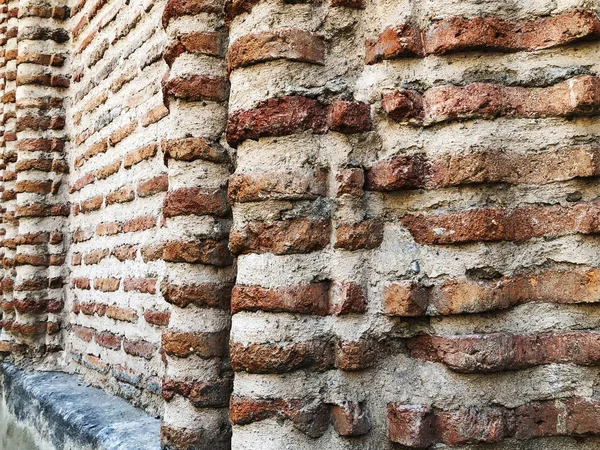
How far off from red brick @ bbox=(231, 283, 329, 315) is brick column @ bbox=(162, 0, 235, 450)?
0.31 metres

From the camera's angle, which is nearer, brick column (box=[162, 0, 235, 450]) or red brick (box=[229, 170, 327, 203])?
red brick (box=[229, 170, 327, 203])

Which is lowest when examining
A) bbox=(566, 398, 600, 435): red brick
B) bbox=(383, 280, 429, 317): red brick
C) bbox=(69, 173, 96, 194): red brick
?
bbox=(566, 398, 600, 435): red brick

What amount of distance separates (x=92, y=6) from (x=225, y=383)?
2664mm

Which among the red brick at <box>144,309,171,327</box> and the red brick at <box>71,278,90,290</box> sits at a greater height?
the red brick at <box>71,278,90,290</box>

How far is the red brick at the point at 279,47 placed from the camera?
1.64 meters

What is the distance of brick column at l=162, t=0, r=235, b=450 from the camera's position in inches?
74.5

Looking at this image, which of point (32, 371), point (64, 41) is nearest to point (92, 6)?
point (64, 41)

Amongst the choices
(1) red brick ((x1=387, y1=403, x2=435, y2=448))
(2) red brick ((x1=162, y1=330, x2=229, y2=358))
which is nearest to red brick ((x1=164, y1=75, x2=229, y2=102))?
(2) red brick ((x1=162, y1=330, x2=229, y2=358))

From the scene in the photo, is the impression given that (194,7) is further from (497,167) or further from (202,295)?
(497,167)

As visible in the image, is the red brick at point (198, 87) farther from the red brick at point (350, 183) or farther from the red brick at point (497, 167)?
the red brick at point (497, 167)

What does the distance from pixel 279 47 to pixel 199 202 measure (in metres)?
0.55

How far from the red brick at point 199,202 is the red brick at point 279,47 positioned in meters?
0.42

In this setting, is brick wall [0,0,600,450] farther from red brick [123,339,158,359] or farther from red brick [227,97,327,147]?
red brick [123,339,158,359]

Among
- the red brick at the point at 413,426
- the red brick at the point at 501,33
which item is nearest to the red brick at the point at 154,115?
the red brick at the point at 501,33
